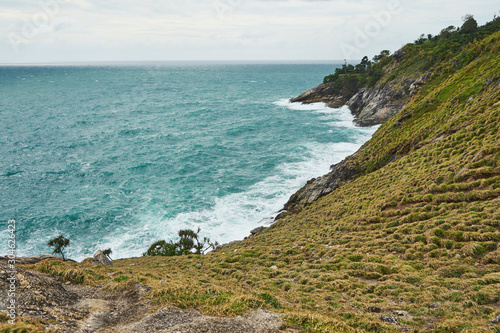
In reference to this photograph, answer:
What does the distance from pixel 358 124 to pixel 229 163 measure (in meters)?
45.2

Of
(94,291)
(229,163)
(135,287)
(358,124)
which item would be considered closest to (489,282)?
(135,287)

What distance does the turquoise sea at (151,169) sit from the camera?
40.0 metres

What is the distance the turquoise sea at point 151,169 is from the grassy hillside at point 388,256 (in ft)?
36.1

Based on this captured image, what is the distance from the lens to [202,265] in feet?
82.2

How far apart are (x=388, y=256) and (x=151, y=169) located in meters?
51.4

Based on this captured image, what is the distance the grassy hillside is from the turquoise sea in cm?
1101

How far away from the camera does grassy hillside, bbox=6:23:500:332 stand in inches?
492

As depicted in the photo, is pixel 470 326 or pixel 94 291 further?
pixel 94 291

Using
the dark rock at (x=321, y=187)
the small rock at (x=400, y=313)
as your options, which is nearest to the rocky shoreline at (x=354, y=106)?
the dark rock at (x=321, y=187)

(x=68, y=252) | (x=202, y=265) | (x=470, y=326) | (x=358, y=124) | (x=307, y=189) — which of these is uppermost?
(x=358, y=124)

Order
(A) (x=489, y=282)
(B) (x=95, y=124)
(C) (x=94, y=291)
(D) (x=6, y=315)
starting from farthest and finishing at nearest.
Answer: (B) (x=95, y=124) → (C) (x=94, y=291) → (A) (x=489, y=282) → (D) (x=6, y=315)

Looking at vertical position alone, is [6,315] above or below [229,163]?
above

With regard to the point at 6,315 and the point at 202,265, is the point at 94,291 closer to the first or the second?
the point at 6,315

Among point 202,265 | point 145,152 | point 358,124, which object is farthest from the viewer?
point 358,124
